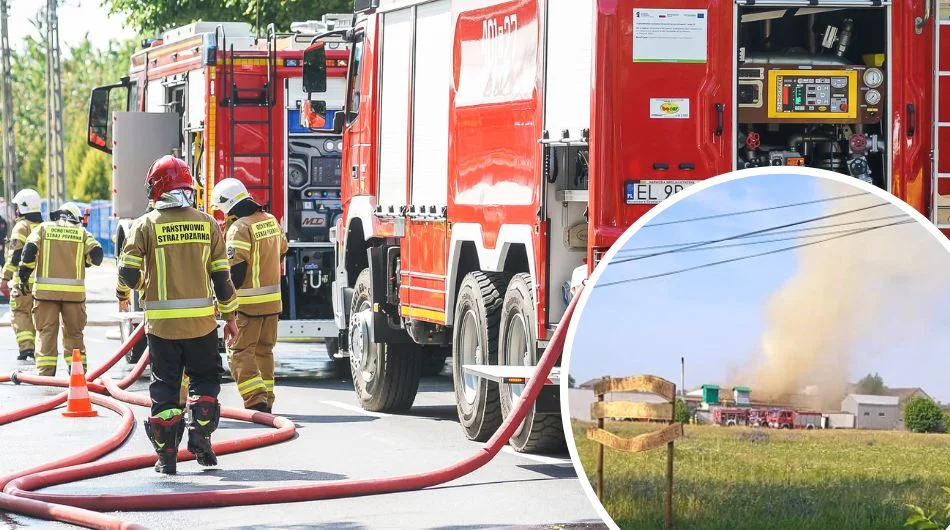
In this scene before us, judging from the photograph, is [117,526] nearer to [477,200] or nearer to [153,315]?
[153,315]

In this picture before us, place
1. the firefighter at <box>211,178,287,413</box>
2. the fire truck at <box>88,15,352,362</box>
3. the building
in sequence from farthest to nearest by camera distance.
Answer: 1. the fire truck at <box>88,15,352,362</box>
2. the firefighter at <box>211,178,287,413</box>
3. the building

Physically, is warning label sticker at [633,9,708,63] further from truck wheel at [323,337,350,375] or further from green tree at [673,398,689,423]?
truck wheel at [323,337,350,375]

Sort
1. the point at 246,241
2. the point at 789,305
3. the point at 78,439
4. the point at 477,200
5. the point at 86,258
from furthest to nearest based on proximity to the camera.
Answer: the point at 86,258
the point at 246,241
the point at 78,439
the point at 477,200
the point at 789,305

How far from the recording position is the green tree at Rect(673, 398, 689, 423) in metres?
6.97

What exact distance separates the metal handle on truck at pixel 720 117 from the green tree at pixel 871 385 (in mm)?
3035

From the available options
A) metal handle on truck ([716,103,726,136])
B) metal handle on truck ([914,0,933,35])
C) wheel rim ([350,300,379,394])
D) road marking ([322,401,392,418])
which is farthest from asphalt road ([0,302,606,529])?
metal handle on truck ([914,0,933,35])

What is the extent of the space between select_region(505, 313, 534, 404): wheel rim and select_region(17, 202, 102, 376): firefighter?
6979 mm

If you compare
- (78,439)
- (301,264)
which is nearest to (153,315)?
(78,439)

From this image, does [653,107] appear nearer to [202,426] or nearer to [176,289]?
[176,289]

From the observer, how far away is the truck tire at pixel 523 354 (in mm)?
10797

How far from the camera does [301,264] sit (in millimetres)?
17688

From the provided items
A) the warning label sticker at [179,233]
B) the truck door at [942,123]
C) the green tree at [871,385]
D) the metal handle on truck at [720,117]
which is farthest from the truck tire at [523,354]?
the green tree at [871,385]

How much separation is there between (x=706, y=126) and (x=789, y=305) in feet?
9.42

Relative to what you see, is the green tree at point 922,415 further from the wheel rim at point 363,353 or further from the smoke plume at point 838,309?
the wheel rim at point 363,353
